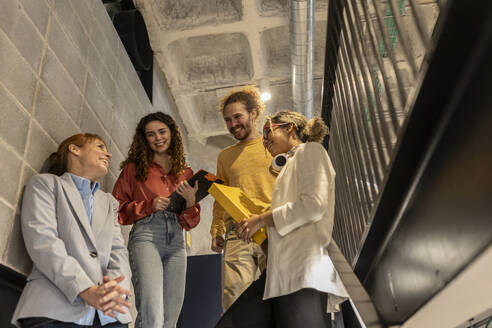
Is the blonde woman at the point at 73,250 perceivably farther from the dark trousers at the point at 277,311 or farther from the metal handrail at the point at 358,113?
the metal handrail at the point at 358,113

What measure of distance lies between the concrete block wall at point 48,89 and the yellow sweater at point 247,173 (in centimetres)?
94

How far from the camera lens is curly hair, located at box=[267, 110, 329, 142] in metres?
2.23

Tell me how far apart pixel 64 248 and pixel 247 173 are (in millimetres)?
945

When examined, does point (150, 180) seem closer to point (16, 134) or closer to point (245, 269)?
point (16, 134)

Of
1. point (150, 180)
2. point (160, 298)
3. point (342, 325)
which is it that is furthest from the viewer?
point (150, 180)

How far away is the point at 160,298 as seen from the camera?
2504mm

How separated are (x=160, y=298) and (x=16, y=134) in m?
1.06

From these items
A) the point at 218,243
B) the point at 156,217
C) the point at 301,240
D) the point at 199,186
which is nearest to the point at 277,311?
the point at 301,240

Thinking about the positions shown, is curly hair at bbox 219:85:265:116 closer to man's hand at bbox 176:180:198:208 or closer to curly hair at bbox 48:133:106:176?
man's hand at bbox 176:180:198:208

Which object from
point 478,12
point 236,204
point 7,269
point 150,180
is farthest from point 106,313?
point 478,12

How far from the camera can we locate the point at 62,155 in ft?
8.38

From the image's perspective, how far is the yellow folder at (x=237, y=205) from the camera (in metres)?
1.99

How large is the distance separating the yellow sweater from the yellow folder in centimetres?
11

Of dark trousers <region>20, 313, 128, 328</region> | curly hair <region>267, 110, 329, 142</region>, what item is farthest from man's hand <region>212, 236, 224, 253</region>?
dark trousers <region>20, 313, 128, 328</region>
